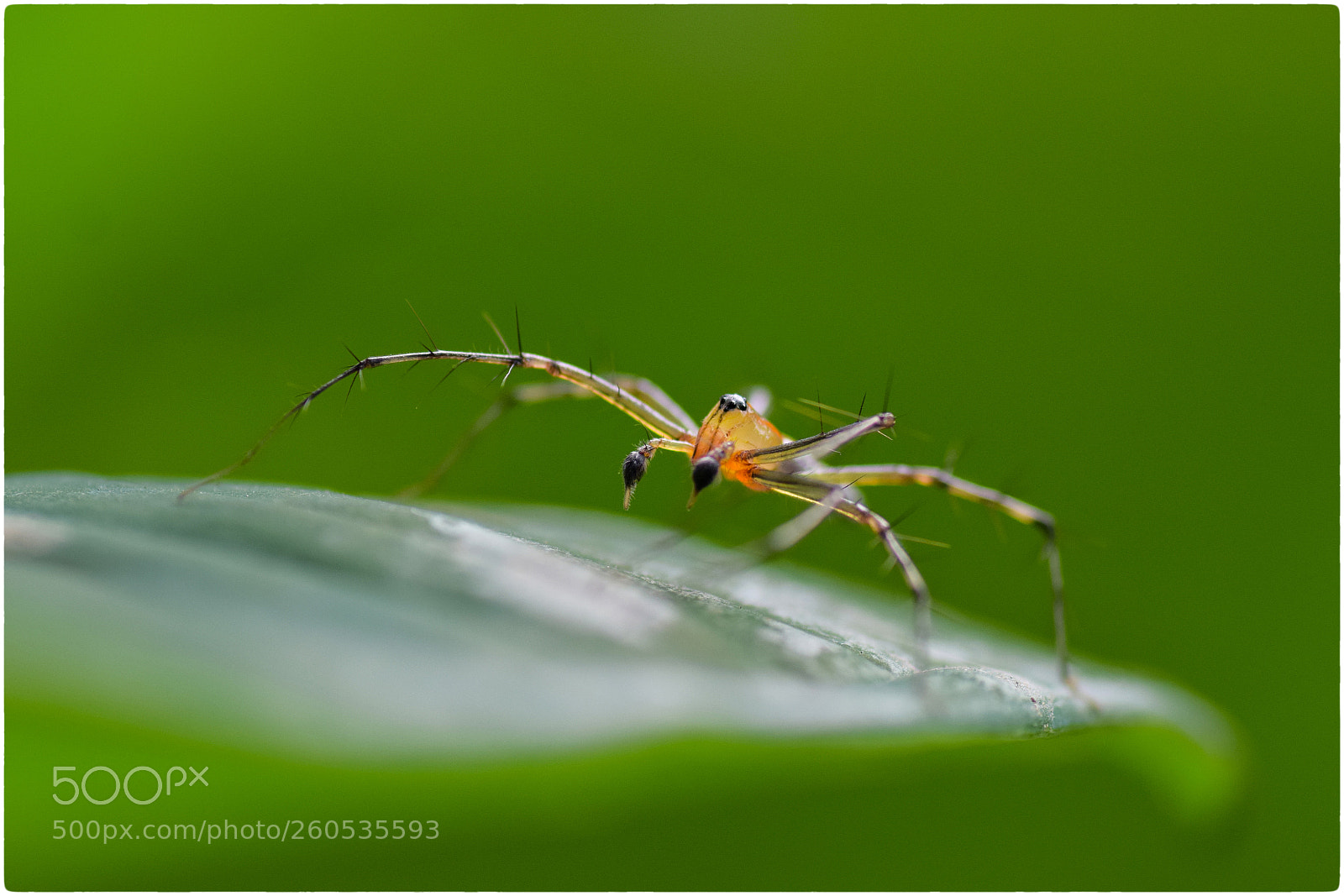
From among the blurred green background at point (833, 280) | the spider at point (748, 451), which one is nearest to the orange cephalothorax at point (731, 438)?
the spider at point (748, 451)

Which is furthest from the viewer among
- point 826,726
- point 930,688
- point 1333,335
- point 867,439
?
point 1333,335

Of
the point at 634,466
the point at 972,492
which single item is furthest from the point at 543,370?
the point at 972,492

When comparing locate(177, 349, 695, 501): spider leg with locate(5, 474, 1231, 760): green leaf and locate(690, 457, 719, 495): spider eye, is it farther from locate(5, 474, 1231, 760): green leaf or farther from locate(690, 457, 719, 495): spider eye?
locate(5, 474, 1231, 760): green leaf

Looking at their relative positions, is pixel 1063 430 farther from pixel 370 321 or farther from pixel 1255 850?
pixel 370 321

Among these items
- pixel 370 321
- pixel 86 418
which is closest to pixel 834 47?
pixel 370 321

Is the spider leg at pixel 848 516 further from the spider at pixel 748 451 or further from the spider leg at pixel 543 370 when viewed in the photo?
the spider leg at pixel 543 370

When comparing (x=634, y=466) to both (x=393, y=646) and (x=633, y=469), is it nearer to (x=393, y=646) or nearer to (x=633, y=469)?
(x=633, y=469)
